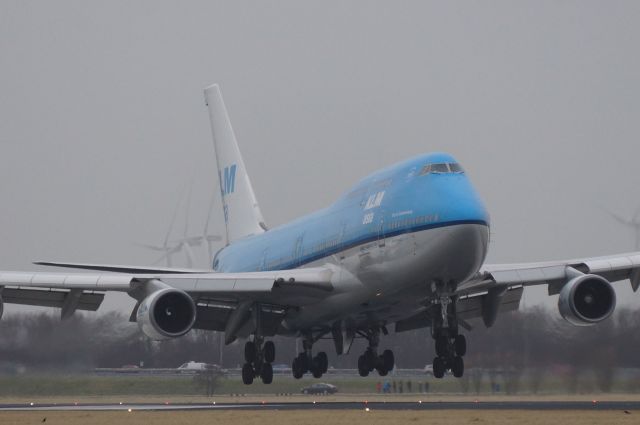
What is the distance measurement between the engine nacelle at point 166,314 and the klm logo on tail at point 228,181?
18.0 meters

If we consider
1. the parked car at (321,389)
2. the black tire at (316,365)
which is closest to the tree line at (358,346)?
the parked car at (321,389)

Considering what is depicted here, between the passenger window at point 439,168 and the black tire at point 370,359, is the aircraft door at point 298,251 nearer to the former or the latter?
the black tire at point 370,359

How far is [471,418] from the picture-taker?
32.4 meters

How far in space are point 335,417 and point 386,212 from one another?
706 cm

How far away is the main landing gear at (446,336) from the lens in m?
37.6

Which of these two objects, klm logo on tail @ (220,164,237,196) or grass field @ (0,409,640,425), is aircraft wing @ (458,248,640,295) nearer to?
grass field @ (0,409,640,425)

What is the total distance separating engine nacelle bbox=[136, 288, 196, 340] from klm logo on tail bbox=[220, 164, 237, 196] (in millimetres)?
17973

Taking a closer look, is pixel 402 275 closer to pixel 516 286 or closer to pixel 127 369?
pixel 516 286

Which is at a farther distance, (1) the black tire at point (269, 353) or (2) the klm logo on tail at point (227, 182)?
(2) the klm logo on tail at point (227, 182)

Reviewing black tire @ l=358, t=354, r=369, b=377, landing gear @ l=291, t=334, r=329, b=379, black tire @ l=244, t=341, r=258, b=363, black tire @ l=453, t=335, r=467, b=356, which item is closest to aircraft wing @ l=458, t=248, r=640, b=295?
black tire @ l=453, t=335, r=467, b=356

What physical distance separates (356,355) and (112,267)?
738 inches

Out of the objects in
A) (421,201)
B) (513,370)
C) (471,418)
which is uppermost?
(421,201)

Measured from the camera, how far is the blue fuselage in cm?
3619

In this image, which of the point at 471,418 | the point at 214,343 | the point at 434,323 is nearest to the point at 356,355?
the point at 214,343
